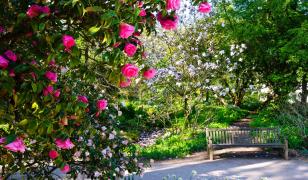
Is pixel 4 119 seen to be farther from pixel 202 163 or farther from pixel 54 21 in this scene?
pixel 202 163

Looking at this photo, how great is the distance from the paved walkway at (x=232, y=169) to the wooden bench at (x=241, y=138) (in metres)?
0.32

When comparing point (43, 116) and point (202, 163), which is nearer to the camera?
point (43, 116)

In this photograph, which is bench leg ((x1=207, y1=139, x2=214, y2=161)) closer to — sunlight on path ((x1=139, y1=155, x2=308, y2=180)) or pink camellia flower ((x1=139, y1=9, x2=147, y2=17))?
sunlight on path ((x1=139, y1=155, x2=308, y2=180))

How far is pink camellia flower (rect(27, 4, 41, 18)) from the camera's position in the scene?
2.00 metres

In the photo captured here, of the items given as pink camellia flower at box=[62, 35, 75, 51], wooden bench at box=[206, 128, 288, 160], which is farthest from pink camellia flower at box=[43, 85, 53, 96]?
wooden bench at box=[206, 128, 288, 160]

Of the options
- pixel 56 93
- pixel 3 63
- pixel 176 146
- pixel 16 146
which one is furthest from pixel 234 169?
pixel 3 63

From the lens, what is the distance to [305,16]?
1427cm

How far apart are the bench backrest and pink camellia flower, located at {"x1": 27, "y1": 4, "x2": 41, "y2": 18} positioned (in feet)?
24.8

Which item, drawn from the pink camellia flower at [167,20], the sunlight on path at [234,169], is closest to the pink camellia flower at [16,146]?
the pink camellia flower at [167,20]

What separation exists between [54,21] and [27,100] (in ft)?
1.40

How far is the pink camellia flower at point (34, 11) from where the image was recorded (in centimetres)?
200

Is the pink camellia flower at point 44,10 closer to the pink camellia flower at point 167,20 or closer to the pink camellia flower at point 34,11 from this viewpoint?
the pink camellia flower at point 34,11

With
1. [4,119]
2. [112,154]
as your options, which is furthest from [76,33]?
[112,154]

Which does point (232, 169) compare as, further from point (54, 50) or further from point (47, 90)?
point (54, 50)
